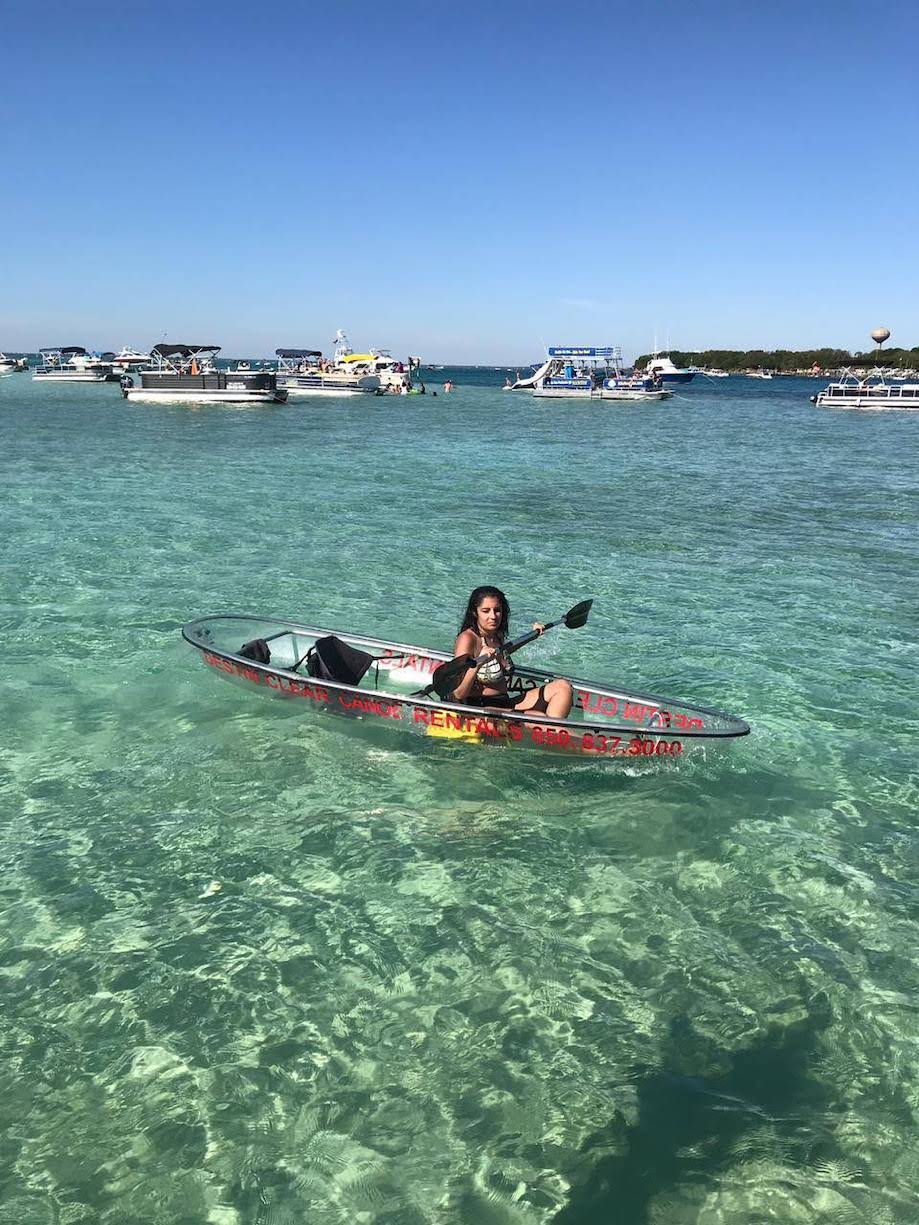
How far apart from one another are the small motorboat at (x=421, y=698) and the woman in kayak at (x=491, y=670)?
231 millimetres

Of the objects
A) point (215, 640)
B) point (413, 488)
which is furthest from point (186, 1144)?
point (413, 488)

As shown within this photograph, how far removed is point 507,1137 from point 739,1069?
1.51 metres

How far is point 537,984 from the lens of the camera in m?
5.92

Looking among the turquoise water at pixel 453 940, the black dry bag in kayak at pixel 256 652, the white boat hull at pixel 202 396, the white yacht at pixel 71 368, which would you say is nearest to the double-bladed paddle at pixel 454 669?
the turquoise water at pixel 453 940

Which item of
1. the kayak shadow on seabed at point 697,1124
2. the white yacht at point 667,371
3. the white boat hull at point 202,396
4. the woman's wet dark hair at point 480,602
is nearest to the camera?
the kayak shadow on seabed at point 697,1124

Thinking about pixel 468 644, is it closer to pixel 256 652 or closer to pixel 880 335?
pixel 256 652

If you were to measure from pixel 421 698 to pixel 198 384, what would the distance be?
74.1 m

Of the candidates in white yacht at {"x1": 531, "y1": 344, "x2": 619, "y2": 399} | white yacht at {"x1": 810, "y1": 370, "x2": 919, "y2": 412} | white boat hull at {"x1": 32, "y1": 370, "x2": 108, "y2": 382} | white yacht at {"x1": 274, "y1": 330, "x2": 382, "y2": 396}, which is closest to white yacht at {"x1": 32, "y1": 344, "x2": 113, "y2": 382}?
white boat hull at {"x1": 32, "y1": 370, "x2": 108, "y2": 382}

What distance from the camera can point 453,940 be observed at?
6.38 m

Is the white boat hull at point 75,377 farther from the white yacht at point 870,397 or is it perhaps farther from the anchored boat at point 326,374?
the white yacht at point 870,397

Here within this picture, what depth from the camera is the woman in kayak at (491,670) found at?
8664 millimetres

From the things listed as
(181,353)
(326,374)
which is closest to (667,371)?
(326,374)

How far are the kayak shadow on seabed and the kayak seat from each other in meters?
5.64

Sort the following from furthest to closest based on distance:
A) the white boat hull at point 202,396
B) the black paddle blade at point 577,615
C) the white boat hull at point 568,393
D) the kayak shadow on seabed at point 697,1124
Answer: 1. the white boat hull at point 568,393
2. the white boat hull at point 202,396
3. the black paddle blade at point 577,615
4. the kayak shadow on seabed at point 697,1124
